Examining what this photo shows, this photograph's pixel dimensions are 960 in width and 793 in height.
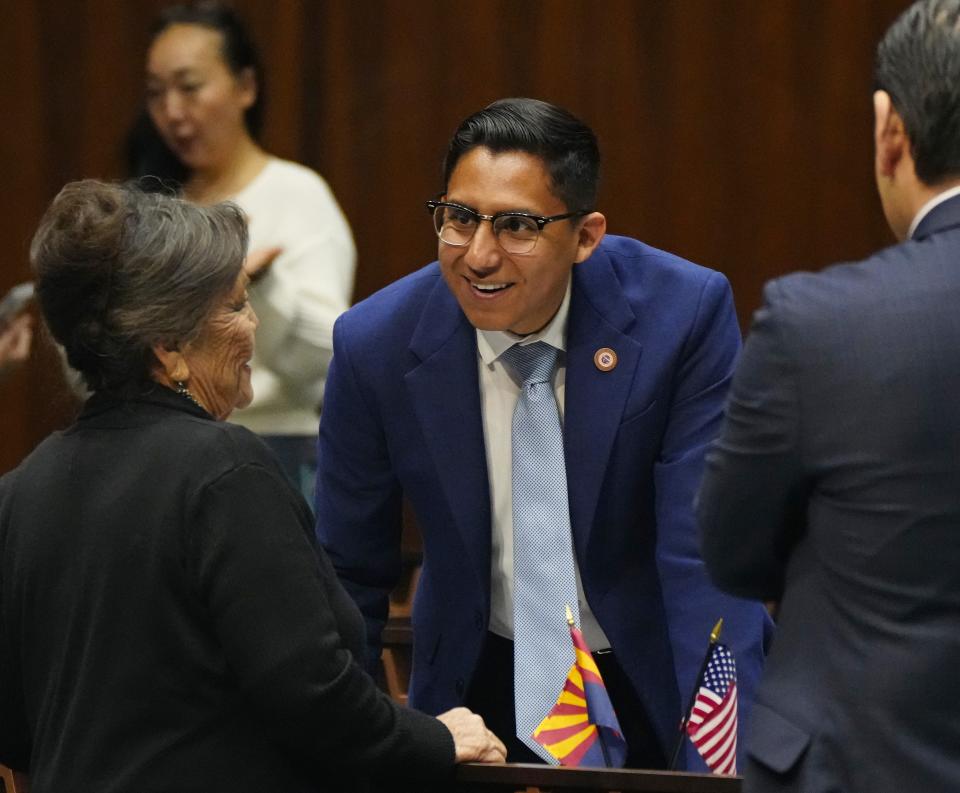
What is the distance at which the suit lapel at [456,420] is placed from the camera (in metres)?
2.65

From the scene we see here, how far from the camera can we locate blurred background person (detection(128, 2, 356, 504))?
3.82m

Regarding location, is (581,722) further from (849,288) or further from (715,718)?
(849,288)

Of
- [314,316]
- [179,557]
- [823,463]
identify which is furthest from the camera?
[314,316]

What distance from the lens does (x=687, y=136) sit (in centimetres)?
536

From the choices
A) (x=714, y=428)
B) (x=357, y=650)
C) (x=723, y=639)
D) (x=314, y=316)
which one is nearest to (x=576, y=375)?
(x=714, y=428)

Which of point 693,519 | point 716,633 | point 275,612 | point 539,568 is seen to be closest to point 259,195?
point 539,568

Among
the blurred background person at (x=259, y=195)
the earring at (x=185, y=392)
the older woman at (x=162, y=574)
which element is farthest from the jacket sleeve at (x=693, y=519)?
the blurred background person at (x=259, y=195)

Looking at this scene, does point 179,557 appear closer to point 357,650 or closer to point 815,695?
point 357,650

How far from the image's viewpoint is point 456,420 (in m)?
2.67

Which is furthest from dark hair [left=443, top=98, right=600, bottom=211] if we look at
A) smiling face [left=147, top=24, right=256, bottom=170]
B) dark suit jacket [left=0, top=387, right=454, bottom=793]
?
smiling face [left=147, top=24, right=256, bottom=170]

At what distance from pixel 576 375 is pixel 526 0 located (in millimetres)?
2890

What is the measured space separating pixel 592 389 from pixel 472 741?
0.62 meters

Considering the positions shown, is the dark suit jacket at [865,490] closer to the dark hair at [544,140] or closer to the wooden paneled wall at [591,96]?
the dark hair at [544,140]

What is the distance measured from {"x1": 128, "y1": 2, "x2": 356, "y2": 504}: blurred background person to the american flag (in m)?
1.65
